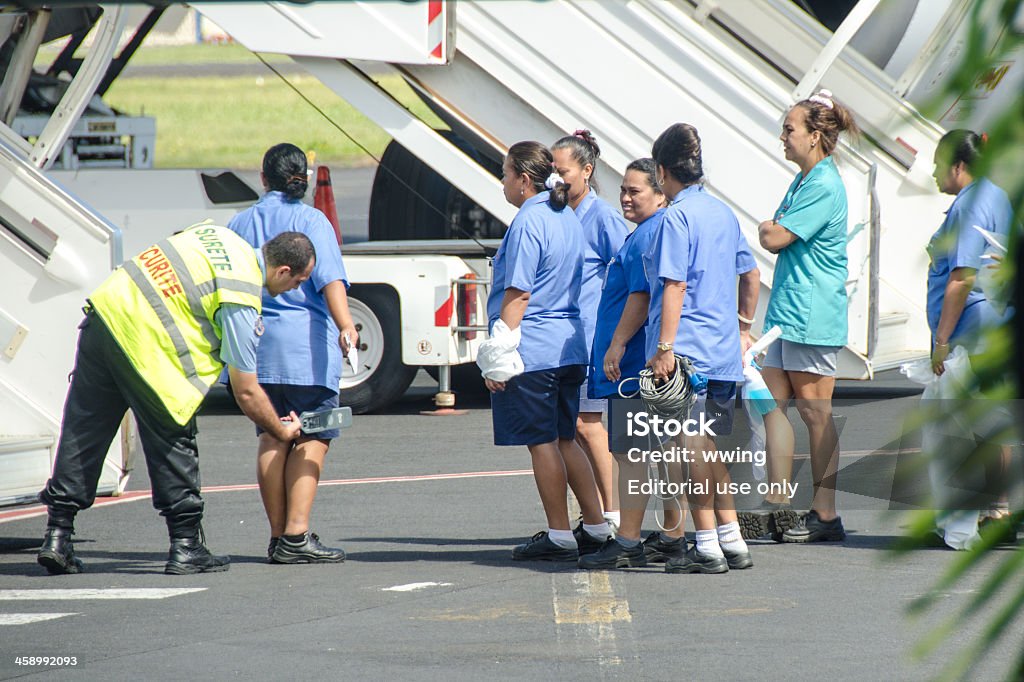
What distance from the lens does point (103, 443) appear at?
19.5ft

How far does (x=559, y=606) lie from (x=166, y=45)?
51.5m

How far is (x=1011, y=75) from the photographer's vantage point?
103 cm

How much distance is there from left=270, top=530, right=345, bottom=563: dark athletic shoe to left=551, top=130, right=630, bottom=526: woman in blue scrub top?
4.31 ft

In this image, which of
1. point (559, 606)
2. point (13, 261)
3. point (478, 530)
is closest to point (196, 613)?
point (559, 606)

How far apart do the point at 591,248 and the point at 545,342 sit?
645mm

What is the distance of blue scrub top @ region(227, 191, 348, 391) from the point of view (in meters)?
6.05

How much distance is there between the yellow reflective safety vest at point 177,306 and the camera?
5.59 meters

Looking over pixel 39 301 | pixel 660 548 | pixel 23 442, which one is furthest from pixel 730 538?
pixel 39 301

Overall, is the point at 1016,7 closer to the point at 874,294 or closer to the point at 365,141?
the point at 874,294

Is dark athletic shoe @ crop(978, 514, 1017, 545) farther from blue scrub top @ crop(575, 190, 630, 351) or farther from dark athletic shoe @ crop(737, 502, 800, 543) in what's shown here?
dark athletic shoe @ crop(737, 502, 800, 543)

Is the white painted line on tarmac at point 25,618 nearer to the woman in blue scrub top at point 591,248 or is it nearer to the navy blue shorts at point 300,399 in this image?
the navy blue shorts at point 300,399

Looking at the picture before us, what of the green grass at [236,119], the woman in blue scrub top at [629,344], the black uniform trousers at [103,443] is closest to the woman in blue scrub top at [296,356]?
the black uniform trousers at [103,443]

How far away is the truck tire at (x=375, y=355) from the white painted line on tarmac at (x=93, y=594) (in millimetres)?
4358

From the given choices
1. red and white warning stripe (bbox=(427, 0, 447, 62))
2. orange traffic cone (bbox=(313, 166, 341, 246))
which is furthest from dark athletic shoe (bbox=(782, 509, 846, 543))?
orange traffic cone (bbox=(313, 166, 341, 246))
